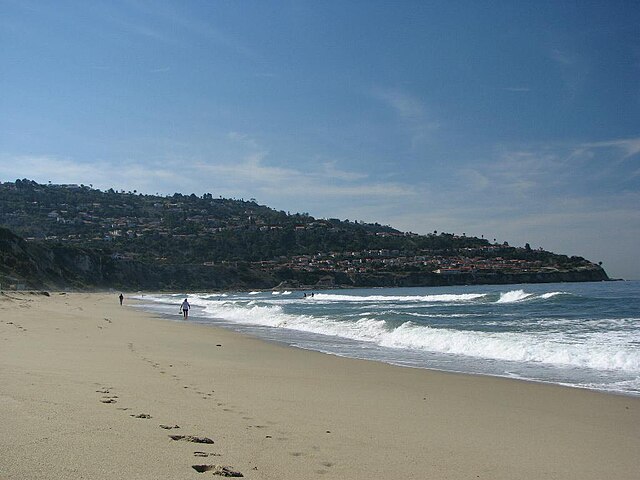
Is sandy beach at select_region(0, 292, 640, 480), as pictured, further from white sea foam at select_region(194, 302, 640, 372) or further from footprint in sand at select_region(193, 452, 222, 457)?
white sea foam at select_region(194, 302, 640, 372)

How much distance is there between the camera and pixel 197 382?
8320 mm

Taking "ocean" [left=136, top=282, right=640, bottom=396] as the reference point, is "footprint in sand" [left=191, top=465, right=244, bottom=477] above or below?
above

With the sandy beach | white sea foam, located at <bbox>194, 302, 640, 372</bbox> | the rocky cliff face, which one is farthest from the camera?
the rocky cliff face

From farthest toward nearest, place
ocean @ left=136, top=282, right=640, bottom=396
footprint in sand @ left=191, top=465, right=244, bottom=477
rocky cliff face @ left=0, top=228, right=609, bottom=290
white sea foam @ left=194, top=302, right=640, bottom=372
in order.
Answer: rocky cliff face @ left=0, top=228, right=609, bottom=290 < white sea foam @ left=194, top=302, right=640, bottom=372 < ocean @ left=136, top=282, right=640, bottom=396 < footprint in sand @ left=191, top=465, right=244, bottom=477

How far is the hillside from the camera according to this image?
331ft

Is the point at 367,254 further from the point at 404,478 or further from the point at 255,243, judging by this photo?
the point at 404,478

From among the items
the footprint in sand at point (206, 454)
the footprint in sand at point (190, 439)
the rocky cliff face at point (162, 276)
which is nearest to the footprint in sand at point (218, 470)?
the footprint in sand at point (206, 454)

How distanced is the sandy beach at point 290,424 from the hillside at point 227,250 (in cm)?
7158

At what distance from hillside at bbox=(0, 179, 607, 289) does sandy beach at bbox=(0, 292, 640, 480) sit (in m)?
71.6

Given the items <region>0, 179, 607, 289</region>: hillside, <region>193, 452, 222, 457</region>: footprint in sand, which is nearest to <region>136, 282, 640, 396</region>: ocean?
<region>193, 452, 222, 457</region>: footprint in sand

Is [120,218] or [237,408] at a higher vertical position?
[120,218]

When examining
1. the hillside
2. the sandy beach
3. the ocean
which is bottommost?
the ocean

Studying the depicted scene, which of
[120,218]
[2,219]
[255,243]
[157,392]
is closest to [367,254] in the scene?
[255,243]

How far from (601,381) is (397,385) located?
389 cm
